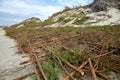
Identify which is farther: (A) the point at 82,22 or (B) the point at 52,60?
(A) the point at 82,22

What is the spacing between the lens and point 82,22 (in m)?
13.7

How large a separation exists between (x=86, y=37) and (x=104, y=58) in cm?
228

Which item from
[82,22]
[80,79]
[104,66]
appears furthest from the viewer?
[82,22]

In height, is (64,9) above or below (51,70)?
above

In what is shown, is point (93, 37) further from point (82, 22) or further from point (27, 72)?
point (82, 22)

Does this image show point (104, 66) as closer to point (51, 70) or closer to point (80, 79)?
point (80, 79)

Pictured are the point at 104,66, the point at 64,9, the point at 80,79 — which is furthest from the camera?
the point at 64,9

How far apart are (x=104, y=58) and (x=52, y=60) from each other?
64.6 inches

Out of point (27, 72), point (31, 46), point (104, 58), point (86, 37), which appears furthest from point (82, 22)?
point (27, 72)

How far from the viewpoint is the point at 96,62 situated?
513 centimetres

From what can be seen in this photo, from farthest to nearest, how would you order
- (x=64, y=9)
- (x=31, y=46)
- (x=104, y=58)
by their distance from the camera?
(x=64, y=9) < (x=31, y=46) < (x=104, y=58)

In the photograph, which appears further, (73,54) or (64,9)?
(64,9)

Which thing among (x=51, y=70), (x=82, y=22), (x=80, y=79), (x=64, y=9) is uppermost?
(x=64, y=9)

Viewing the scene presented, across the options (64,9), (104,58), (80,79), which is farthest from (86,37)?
(64,9)
